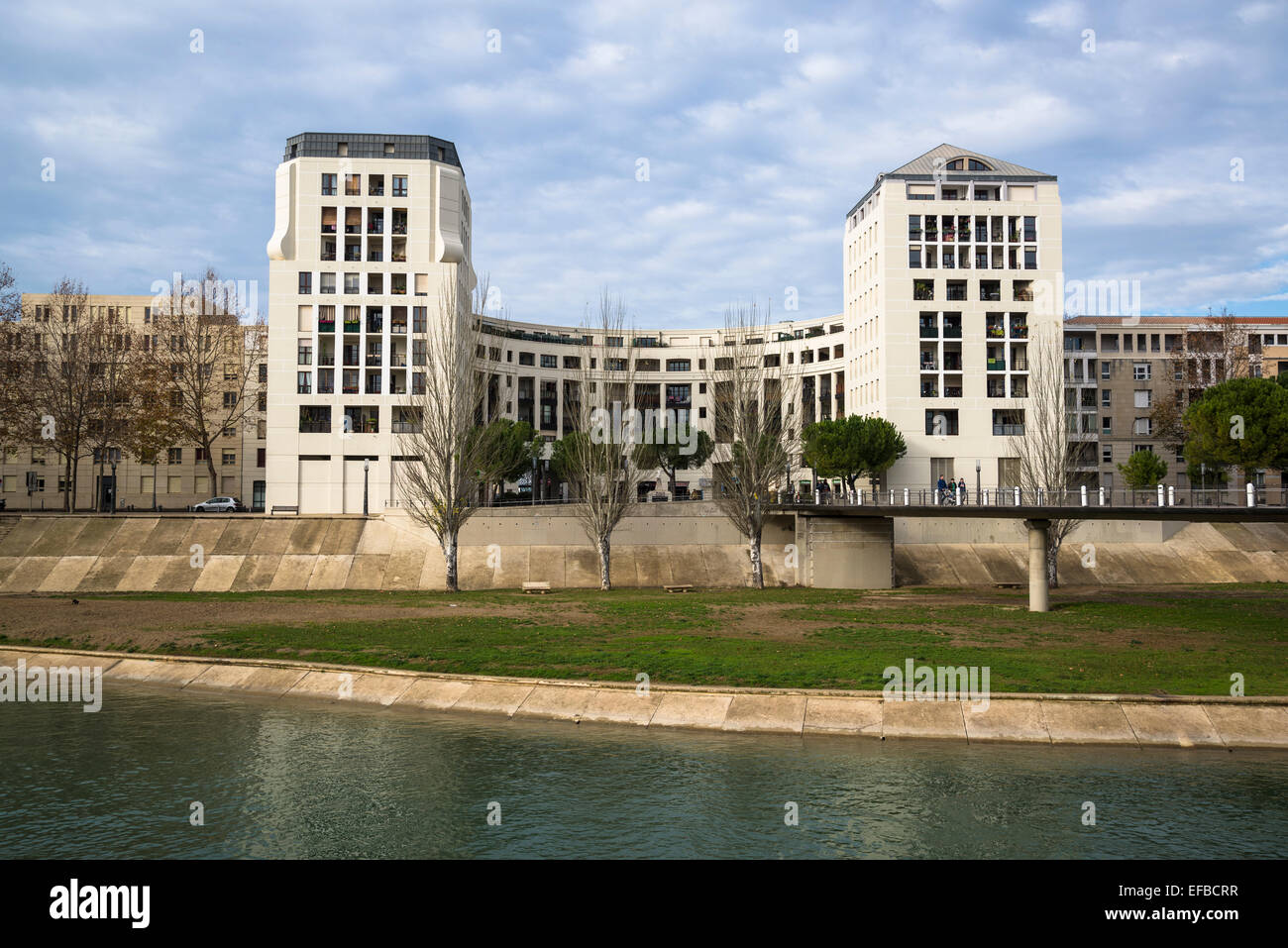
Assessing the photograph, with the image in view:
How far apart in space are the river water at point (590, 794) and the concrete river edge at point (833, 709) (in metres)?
0.64

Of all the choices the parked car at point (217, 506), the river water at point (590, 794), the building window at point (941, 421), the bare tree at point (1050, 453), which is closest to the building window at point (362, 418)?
the parked car at point (217, 506)

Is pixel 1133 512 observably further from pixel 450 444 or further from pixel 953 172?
pixel 953 172

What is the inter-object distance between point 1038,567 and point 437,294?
54.5 meters

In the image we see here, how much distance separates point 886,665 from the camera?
89.8 feet

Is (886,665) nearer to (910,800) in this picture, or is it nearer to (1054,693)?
(1054,693)

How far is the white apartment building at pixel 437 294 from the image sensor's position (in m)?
79.1

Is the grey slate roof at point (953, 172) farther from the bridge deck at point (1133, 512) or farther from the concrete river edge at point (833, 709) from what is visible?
the concrete river edge at point (833, 709)

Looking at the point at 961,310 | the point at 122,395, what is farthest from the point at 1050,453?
the point at 122,395

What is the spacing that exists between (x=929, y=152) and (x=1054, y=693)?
7742 centimetres

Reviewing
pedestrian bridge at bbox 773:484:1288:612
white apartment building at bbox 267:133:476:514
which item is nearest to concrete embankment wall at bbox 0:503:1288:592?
pedestrian bridge at bbox 773:484:1288:612

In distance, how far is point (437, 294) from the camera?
259 ft

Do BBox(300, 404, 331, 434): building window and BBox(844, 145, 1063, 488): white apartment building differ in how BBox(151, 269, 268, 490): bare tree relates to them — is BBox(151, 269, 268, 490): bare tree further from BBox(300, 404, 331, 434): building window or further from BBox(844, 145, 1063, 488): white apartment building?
BBox(844, 145, 1063, 488): white apartment building
